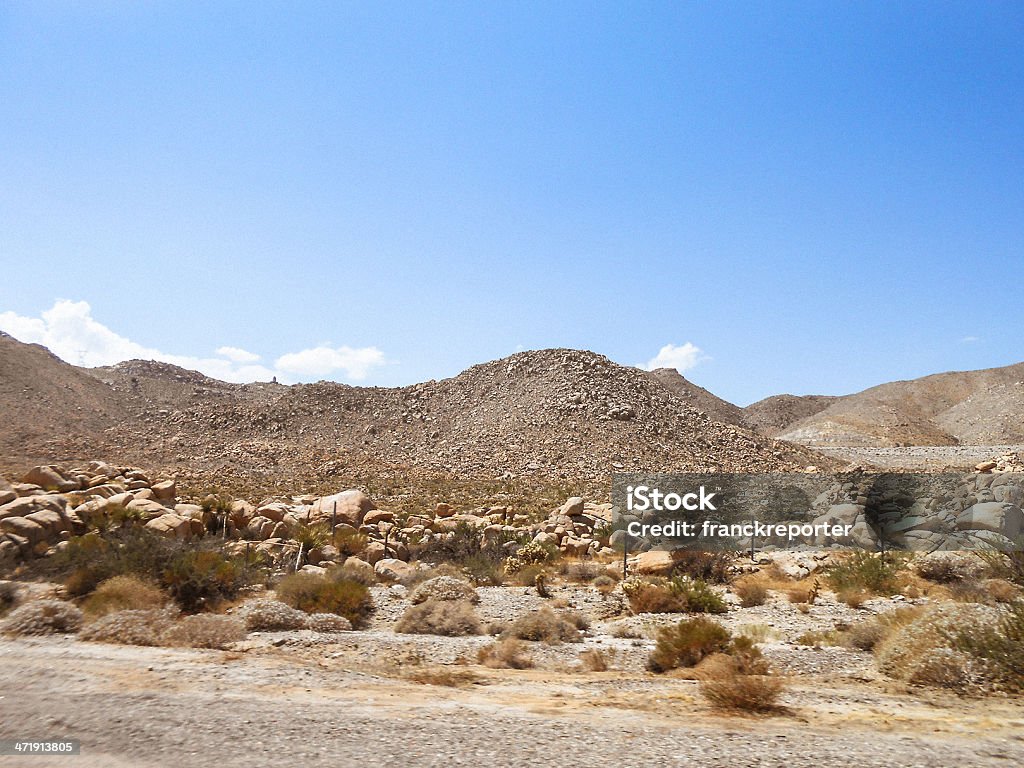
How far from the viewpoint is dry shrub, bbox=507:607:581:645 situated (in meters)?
12.3

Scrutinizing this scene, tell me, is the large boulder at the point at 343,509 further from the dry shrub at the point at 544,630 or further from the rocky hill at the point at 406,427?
the rocky hill at the point at 406,427

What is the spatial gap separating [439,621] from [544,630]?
2.08 meters

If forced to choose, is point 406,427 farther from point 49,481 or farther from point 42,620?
point 42,620

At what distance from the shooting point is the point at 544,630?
12.5 metres

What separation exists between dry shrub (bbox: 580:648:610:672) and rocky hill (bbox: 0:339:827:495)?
32.2 metres

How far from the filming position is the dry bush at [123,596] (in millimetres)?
12859

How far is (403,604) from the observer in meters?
15.3

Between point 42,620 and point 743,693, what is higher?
point 42,620

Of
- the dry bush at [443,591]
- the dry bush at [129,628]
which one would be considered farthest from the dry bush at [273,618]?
the dry bush at [443,591]

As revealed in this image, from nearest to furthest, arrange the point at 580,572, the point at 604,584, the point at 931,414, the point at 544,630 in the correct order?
the point at 544,630 → the point at 604,584 → the point at 580,572 → the point at 931,414

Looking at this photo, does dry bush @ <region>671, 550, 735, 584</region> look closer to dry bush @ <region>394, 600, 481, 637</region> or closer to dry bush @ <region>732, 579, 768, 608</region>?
dry bush @ <region>732, 579, 768, 608</region>

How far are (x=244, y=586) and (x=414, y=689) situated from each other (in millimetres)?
8601

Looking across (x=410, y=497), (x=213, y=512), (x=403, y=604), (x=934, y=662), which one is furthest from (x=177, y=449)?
(x=934, y=662)

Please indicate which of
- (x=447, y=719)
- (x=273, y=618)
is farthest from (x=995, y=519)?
(x=273, y=618)
